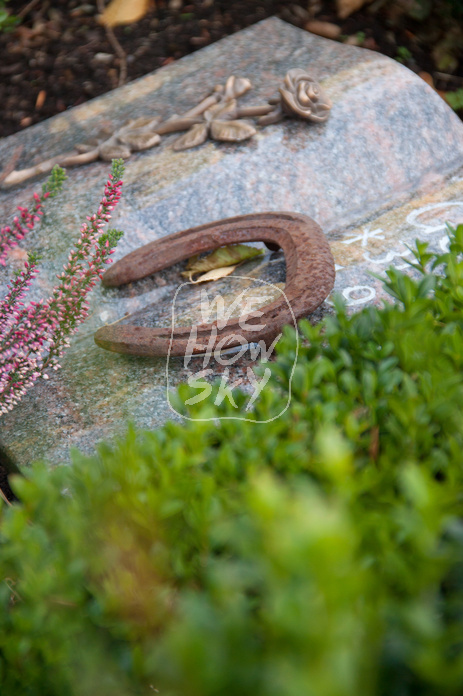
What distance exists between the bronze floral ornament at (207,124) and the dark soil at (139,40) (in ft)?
5.46

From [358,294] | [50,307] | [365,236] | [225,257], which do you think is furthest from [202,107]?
[50,307]

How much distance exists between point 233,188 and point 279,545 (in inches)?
96.8

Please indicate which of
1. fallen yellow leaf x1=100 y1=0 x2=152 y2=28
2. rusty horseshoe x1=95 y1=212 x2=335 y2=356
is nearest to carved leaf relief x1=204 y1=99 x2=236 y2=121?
rusty horseshoe x1=95 y1=212 x2=335 y2=356

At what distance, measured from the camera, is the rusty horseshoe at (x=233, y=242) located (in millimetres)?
2039

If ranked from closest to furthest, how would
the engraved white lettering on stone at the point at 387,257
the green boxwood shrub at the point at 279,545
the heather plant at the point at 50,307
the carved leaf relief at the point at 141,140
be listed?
the green boxwood shrub at the point at 279,545
the heather plant at the point at 50,307
the engraved white lettering on stone at the point at 387,257
the carved leaf relief at the point at 141,140

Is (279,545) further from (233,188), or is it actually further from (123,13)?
(123,13)

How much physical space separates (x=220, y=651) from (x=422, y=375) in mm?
725

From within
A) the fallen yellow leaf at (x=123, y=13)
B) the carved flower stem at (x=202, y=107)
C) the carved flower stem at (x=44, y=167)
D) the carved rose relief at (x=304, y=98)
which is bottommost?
the carved rose relief at (x=304, y=98)

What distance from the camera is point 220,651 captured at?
0.61 meters

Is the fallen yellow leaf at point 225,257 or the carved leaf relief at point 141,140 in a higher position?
the carved leaf relief at point 141,140

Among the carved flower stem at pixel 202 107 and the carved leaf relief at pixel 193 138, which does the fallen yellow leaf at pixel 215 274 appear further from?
the carved flower stem at pixel 202 107

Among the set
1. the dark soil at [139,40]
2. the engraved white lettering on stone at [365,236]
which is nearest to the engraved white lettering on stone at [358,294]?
the engraved white lettering on stone at [365,236]

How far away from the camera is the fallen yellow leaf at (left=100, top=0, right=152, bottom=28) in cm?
488

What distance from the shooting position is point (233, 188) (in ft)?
9.38
